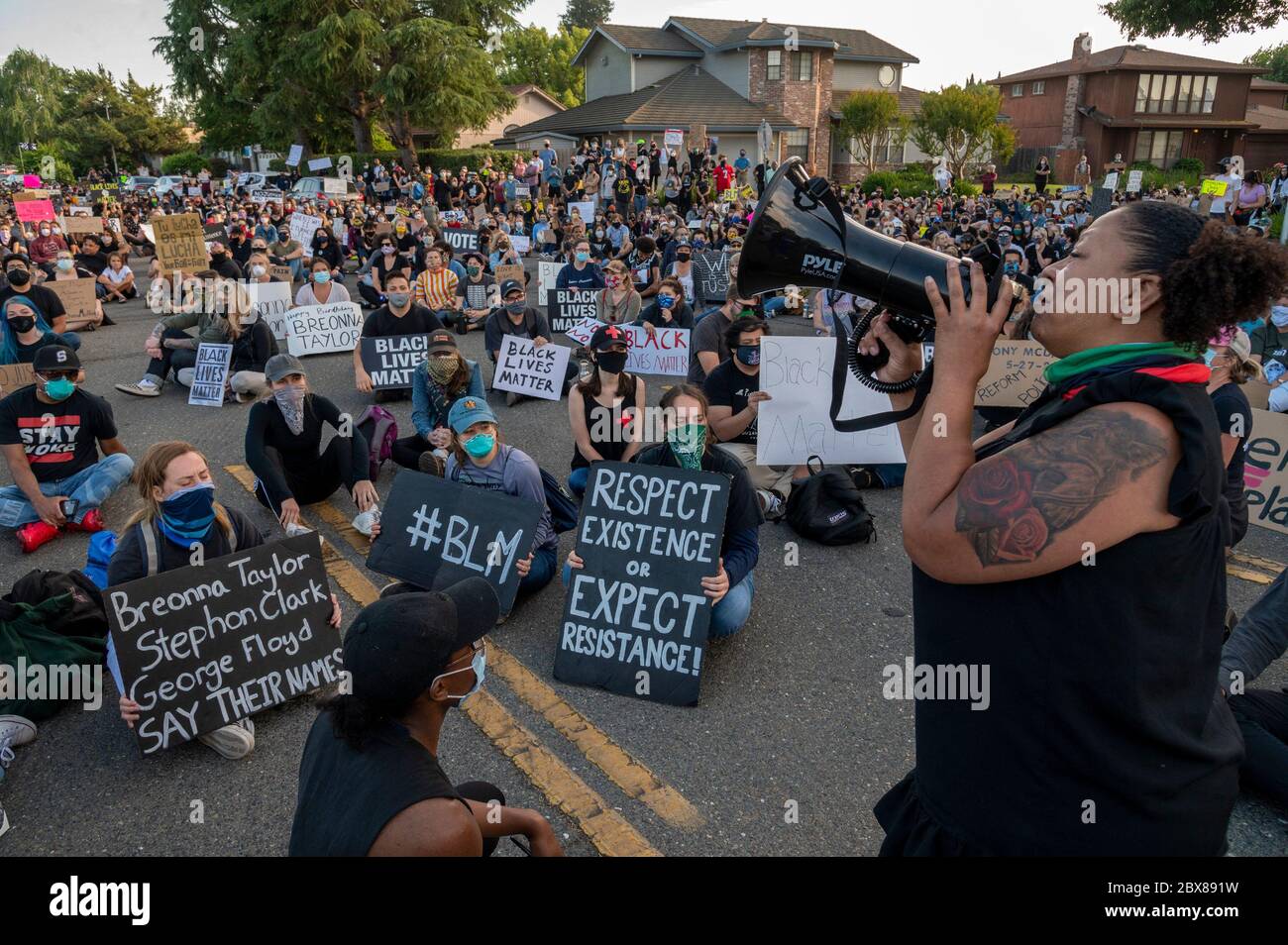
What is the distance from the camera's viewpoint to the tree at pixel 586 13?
317ft

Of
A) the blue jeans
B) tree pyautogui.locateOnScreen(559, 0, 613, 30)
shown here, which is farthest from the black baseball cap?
tree pyautogui.locateOnScreen(559, 0, 613, 30)

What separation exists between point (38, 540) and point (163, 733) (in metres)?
3.50

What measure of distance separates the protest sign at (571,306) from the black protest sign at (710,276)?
3283 millimetres

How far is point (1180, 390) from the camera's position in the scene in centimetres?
140

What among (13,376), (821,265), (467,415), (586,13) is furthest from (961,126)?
(586,13)

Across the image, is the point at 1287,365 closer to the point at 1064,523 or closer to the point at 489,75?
the point at 1064,523

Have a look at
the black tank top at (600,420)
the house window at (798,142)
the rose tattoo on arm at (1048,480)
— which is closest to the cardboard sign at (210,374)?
the black tank top at (600,420)

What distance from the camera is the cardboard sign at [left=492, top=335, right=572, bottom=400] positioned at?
33.7 ft

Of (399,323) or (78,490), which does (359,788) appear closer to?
(78,490)

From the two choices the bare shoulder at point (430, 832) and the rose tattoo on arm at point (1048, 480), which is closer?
the rose tattoo on arm at point (1048, 480)

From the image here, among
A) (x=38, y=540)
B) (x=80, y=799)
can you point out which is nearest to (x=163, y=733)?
(x=80, y=799)

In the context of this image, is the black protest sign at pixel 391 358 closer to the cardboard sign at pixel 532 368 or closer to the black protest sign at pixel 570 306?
the cardboard sign at pixel 532 368

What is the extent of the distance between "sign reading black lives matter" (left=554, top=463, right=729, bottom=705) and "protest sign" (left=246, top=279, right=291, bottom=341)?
10760 mm

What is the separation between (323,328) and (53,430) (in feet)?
20.5
